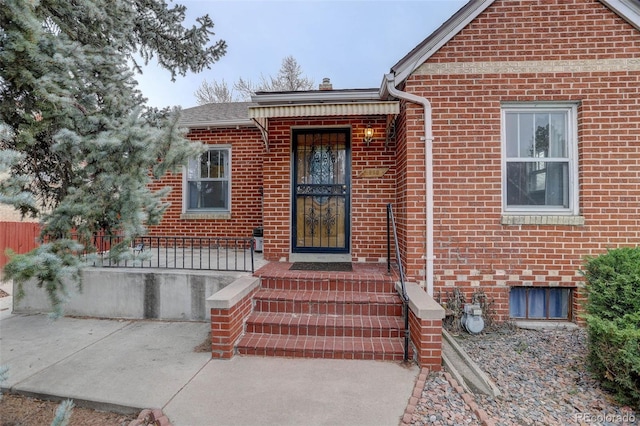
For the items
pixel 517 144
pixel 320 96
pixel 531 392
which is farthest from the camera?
pixel 320 96

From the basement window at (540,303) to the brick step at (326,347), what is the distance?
7.20 ft

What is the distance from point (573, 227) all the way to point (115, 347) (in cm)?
649

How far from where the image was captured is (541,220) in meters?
4.81

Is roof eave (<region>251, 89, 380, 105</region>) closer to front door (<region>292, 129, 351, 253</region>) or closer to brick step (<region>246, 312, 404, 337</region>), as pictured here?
front door (<region>292, 129, 351, 253</region>)

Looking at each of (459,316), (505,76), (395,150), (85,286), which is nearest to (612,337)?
(459,316)

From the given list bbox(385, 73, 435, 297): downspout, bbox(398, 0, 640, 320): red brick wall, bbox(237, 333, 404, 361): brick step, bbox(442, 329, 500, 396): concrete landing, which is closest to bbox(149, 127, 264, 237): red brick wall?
bbox(385, 73, 435, 297): downspout

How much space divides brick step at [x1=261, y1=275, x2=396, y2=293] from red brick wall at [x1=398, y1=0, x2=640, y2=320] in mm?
533

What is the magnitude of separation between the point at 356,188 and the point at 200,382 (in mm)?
4128

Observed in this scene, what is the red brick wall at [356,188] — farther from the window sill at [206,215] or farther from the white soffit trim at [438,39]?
the window sill at [206,215]

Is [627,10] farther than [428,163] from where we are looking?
No

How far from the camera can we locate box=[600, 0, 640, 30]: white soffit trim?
4641 millimetres

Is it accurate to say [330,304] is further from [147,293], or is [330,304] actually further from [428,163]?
[147,293]

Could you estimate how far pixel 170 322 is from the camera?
202 inches

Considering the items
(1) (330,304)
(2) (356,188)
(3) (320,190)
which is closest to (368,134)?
(2) (356,188)
